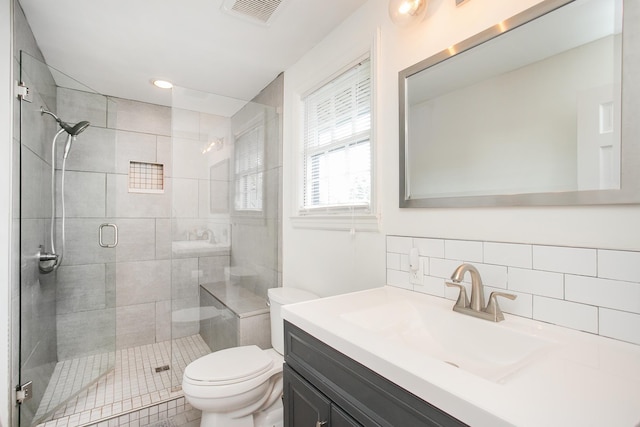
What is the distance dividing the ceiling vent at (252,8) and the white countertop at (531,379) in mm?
1600

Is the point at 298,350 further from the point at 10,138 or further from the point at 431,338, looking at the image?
the point at 10,138

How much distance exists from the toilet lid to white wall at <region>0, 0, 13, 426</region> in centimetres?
86

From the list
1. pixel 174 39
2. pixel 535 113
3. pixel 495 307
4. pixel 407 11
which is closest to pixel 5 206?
pixel 174 39

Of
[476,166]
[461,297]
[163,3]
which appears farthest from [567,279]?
[163,3]

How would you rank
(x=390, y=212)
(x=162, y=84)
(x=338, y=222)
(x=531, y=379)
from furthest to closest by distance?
(x=162, y=84), (x=338, y=222), (x=390, y=212), (x=531, y=379)

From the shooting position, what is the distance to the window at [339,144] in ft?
5.56

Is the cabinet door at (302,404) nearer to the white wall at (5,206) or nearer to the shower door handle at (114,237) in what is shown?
the white wall at (5,206)

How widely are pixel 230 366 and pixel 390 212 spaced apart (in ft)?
4.01

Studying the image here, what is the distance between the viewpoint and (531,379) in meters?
0.65

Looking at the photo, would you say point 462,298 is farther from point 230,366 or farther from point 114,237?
point 114,237

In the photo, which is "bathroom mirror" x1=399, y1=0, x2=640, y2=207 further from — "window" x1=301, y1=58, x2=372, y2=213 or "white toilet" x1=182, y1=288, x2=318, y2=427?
"white toilet" x1=182, y1=288, x2=318, y2=427

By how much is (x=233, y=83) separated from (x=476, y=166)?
2180 millimetres

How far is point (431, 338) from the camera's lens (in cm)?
113

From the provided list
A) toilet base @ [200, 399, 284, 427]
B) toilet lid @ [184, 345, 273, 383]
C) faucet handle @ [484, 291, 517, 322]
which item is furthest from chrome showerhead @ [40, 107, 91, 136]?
faucet handle @ [484, 291, 517, 322]
